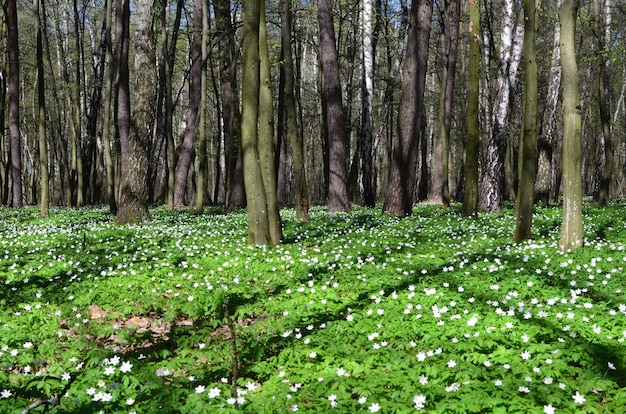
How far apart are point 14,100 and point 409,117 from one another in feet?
63.1

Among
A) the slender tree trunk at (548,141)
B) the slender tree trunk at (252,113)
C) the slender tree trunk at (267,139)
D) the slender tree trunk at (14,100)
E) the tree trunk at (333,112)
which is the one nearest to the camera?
the slender tree trunk at (252,113)

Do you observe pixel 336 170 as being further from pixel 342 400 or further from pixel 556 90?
pixel 342 400

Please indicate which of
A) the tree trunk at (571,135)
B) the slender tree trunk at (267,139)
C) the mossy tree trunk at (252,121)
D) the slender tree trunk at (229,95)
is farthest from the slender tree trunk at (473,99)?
the slender tree trunk at (229,95)

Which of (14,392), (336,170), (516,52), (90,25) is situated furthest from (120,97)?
(90,25)

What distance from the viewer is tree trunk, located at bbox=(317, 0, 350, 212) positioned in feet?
55.2

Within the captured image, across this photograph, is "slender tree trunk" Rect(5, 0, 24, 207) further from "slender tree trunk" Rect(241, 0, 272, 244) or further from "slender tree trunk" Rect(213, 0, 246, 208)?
"slender tree trunk" Rect(241, 0, 272, 244)

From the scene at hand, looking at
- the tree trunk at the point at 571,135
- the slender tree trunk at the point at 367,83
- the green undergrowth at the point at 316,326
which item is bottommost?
the green undergrowth at the point at 316,326

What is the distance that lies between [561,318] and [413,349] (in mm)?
1833

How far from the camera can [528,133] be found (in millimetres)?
9539

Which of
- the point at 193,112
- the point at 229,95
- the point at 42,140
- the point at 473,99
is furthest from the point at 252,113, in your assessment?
the point at 193,112

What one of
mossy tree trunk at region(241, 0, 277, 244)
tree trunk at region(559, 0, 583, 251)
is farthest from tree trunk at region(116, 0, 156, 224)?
tree trunk at region(559, 0, 583, 251)

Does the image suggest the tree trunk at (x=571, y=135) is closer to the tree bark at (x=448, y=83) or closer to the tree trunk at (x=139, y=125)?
the tree bark at (x=448, y=83)

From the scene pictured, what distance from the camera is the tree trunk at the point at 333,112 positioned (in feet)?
55.2

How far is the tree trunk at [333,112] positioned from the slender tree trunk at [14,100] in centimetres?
1341
